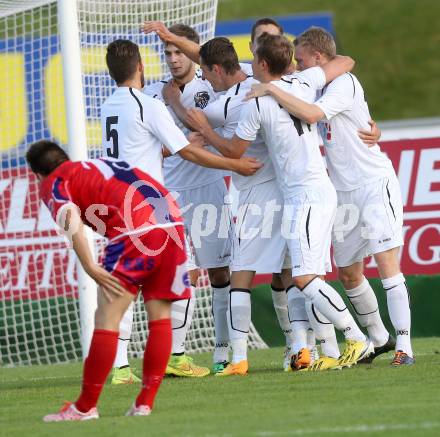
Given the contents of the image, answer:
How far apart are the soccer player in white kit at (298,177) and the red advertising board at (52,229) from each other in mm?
4029

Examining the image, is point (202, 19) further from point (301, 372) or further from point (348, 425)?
point (348, 425)

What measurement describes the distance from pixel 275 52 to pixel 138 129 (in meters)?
1.15

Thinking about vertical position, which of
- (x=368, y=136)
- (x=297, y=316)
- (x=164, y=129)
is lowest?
(x=297, y=316)

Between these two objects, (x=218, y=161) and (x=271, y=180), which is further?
(x=271, y=180)

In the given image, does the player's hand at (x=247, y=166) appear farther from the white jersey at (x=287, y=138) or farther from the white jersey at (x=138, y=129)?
the white jersey at (x=138, y=129)

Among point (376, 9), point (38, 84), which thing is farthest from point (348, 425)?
point (376, 9)

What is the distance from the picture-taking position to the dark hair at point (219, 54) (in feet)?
28.6

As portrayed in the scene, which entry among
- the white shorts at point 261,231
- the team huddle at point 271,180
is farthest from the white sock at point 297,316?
the white shorts at point 261,231

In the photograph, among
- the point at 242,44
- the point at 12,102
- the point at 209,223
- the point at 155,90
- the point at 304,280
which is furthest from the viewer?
the point at 242,44

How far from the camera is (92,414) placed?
260 inches

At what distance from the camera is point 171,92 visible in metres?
9.47

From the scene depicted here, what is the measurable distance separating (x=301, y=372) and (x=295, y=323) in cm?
52

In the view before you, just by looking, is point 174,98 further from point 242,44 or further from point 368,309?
point 242,44

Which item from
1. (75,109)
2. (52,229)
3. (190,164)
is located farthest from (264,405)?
(52,229)
